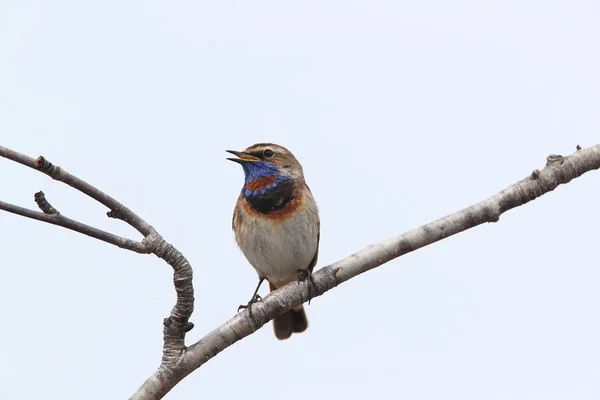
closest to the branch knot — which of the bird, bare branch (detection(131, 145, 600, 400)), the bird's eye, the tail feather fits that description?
bare branch (detection(131, 145, 600, 400))

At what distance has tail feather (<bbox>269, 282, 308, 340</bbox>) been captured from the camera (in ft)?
29.8

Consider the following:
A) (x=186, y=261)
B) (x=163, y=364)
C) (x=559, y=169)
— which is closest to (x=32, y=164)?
(x=186, y=261)

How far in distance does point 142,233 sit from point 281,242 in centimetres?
300

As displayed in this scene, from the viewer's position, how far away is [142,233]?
5234mm

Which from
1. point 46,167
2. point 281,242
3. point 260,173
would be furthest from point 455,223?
point 260,173

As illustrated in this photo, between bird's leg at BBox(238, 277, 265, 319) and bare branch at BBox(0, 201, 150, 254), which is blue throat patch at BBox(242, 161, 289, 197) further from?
bare branch at BBox(0, 201, 150, 254)

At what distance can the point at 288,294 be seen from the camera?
19.5ft

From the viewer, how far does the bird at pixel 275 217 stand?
815 centimetres

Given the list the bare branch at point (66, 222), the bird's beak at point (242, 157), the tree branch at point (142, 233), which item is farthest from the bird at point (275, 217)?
the bare branch at point (66, 222)

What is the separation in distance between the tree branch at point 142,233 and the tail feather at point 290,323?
3.67m

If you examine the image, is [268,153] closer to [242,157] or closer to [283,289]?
[242,157]

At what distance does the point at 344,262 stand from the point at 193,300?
1.12 meters

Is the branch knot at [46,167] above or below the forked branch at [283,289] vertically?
above

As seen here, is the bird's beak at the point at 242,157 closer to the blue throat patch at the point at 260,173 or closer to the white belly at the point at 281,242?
the blue throat patch at the point at 260,173
